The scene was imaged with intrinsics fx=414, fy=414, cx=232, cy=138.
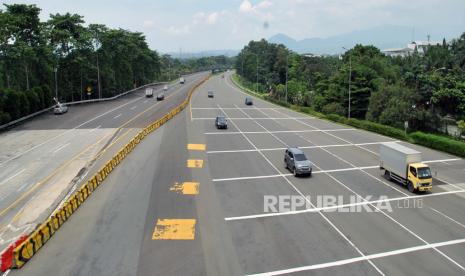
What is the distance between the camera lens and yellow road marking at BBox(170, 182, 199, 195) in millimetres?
30930

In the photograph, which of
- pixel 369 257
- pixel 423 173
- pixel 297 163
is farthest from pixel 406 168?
pixel 369 257

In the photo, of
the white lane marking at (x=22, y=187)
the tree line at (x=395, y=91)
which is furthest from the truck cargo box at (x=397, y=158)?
the white lane marking at (x=22, y=187)

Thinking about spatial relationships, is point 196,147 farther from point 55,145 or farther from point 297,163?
point 55,145

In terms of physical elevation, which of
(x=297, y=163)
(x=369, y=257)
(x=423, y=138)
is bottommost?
(x=369, y=257)

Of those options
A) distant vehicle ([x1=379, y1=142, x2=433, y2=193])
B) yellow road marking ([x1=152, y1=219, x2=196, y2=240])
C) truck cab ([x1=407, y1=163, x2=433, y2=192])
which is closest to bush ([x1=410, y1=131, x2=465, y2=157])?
distant vehicle ([x1=379, y1=142, x2=433, y2=193])

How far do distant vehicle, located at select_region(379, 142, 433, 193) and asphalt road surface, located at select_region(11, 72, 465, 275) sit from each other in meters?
0.86

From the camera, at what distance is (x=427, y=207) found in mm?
28766

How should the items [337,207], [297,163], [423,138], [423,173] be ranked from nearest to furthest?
[337,207] → [423,173] → [297,163] → [423,138]

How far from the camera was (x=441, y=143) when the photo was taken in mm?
46156

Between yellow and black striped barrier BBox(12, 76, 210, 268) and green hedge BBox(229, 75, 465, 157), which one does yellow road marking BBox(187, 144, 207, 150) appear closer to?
Result: yellow and black striped barrier BBox(12, 76, 210, 268)

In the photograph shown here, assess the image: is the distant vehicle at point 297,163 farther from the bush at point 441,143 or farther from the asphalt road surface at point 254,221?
the bush at point 441,143

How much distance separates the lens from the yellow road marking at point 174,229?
75.7 ft

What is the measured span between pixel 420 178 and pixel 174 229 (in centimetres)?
1908

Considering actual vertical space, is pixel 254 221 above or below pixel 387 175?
below
